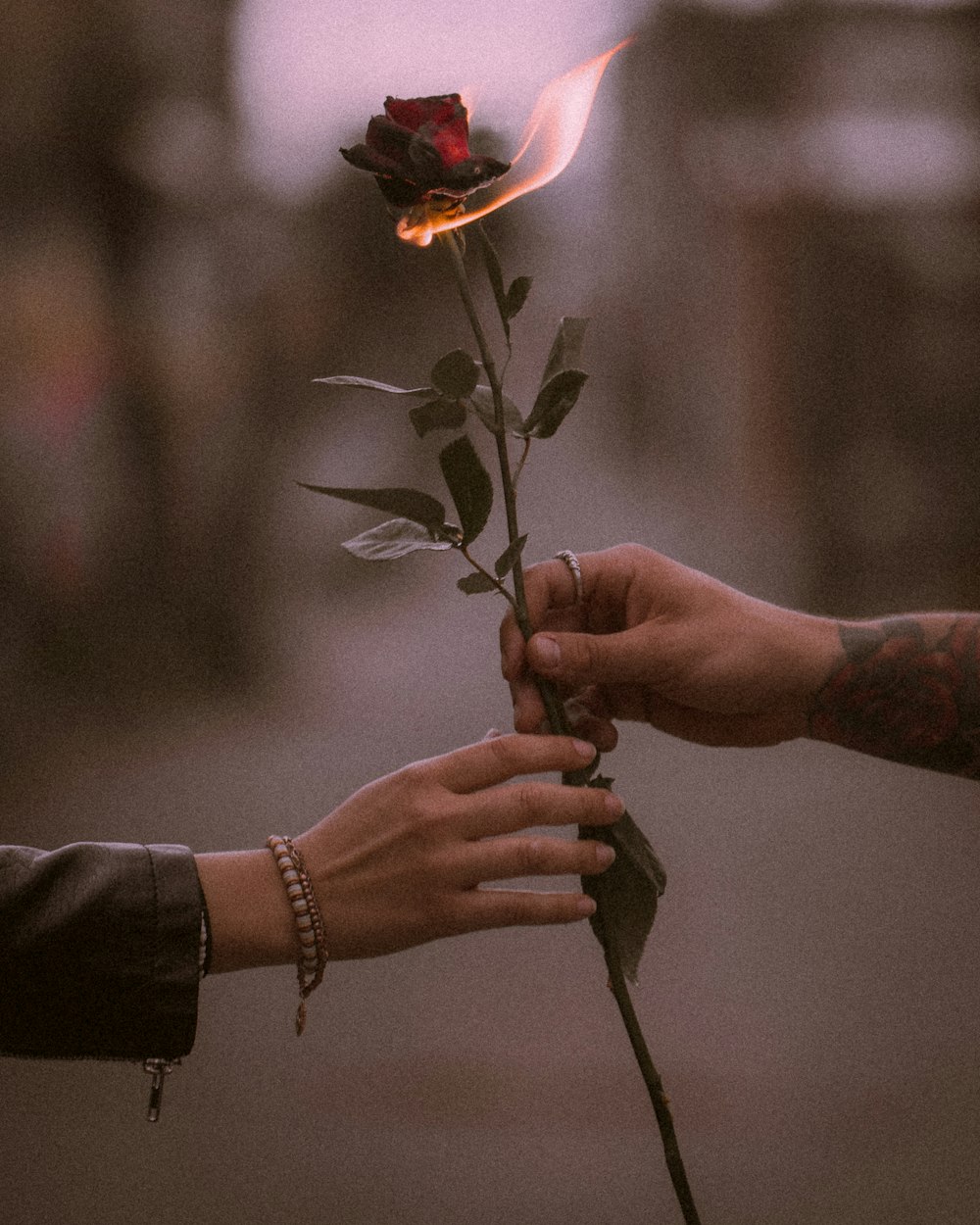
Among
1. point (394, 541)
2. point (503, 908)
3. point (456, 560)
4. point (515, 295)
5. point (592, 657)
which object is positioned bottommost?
point (456, 560)

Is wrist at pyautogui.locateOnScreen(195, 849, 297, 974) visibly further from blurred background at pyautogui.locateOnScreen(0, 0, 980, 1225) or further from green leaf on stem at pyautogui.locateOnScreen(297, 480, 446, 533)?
blurred background at pyautogui.locateOnScreen(0, 0, 980, 1225)

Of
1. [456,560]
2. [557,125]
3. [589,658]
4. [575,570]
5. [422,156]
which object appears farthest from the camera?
[456,560]

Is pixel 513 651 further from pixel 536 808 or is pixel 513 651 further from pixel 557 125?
pixel 557 125

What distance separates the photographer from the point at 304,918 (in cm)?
69

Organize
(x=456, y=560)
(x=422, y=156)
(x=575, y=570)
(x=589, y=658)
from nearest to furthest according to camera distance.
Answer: (x=422, y=156), (x=589, y=658), (x=575, y=570), (x=456, y=560)

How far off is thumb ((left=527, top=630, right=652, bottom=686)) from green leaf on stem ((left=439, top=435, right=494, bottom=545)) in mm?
82

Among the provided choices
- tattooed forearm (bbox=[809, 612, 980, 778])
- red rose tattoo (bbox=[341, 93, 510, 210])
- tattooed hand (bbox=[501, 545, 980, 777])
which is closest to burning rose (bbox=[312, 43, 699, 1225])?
red rose tattoo (bbox=[341, 93, 510, 210])

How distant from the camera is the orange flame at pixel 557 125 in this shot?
609 millimetres

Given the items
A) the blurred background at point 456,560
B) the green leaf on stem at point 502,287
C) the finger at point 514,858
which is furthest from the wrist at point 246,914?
the blurred background at point 456,560

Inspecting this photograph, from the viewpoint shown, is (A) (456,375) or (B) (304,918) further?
(B) (304,918)

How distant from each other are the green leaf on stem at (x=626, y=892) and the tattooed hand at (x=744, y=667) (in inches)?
4.9

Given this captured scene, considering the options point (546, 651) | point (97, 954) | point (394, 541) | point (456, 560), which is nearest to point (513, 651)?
point (546, 651)

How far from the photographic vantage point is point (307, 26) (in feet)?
17.1

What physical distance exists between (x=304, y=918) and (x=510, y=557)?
0.25 m
